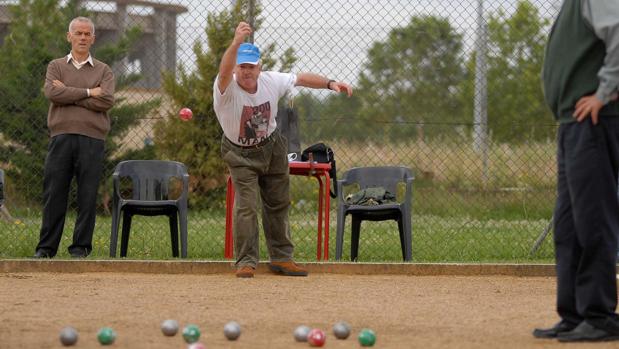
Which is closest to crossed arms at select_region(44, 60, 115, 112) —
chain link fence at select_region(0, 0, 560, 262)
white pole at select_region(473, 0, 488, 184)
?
chain link fence at select_region(0, 0, 560, 262)

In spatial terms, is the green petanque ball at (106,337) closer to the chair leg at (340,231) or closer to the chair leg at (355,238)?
the chair leg at (340,231)

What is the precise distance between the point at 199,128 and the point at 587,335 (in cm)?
765

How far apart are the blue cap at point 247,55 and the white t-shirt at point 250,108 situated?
0.19 metres

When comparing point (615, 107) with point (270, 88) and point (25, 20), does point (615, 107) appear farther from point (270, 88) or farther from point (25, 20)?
point (25, 20)

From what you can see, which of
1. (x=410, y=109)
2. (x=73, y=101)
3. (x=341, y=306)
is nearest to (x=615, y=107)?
(x=341, y=306)

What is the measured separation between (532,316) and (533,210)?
18.0ft

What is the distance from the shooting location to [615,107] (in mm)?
5461

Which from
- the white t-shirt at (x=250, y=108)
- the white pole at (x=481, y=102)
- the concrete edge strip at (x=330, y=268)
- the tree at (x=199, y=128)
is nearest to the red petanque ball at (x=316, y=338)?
the white t-shirt at (x=250, y=108)

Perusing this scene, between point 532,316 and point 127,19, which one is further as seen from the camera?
point 127,19

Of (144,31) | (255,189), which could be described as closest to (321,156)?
(255,189)

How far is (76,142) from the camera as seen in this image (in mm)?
9477

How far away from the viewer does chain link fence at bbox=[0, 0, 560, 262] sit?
10.4 m

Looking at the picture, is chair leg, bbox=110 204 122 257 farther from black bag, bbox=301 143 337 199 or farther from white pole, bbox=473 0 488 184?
white pole, bbox=473 0 488 184

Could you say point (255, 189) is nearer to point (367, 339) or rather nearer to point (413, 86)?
point (367, 339)
